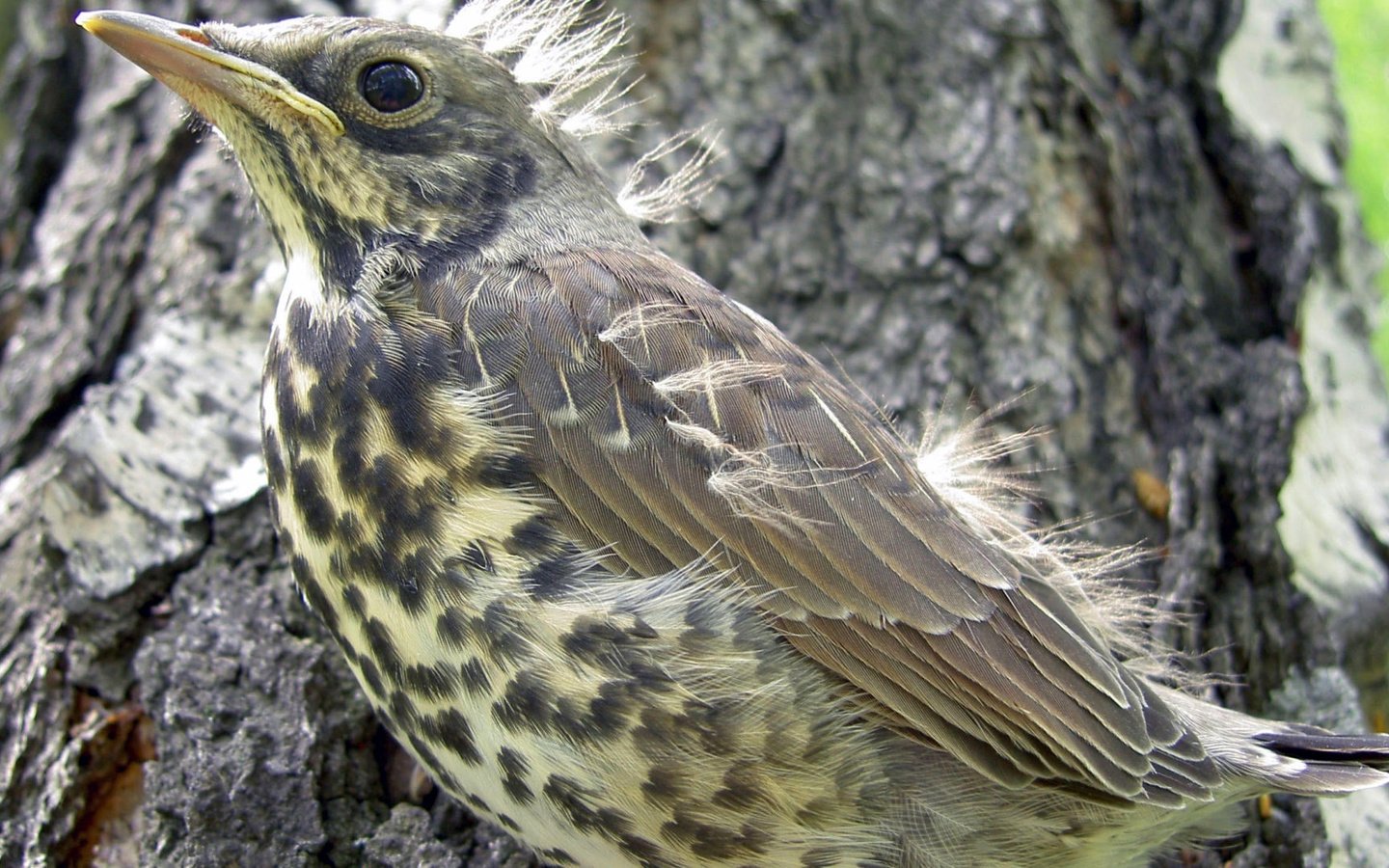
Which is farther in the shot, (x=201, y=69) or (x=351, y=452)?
(x=201, y=69)

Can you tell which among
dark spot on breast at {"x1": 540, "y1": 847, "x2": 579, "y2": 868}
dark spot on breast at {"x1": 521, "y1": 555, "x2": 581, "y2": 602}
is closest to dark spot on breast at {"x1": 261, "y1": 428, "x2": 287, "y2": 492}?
dark spot on breast at {"x1": 521, "y1": 555, "x2": 581, "y2": 602}

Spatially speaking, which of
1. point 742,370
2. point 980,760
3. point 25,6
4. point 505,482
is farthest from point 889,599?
point 25,6

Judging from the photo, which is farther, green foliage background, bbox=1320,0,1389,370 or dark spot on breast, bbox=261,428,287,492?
green foliage background, bbox=1320,0,1389,370

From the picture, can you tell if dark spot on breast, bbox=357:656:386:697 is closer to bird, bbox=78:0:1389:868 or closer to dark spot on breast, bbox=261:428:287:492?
bird, bbox=78:0:1389:868

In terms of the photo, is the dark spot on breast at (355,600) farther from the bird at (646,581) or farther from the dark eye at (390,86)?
the dark eye at (390,86)

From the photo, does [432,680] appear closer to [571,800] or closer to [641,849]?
[571,800]

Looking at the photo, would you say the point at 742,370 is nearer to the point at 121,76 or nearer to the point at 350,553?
the point at 350,553

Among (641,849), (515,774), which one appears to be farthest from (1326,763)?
(515,774)
